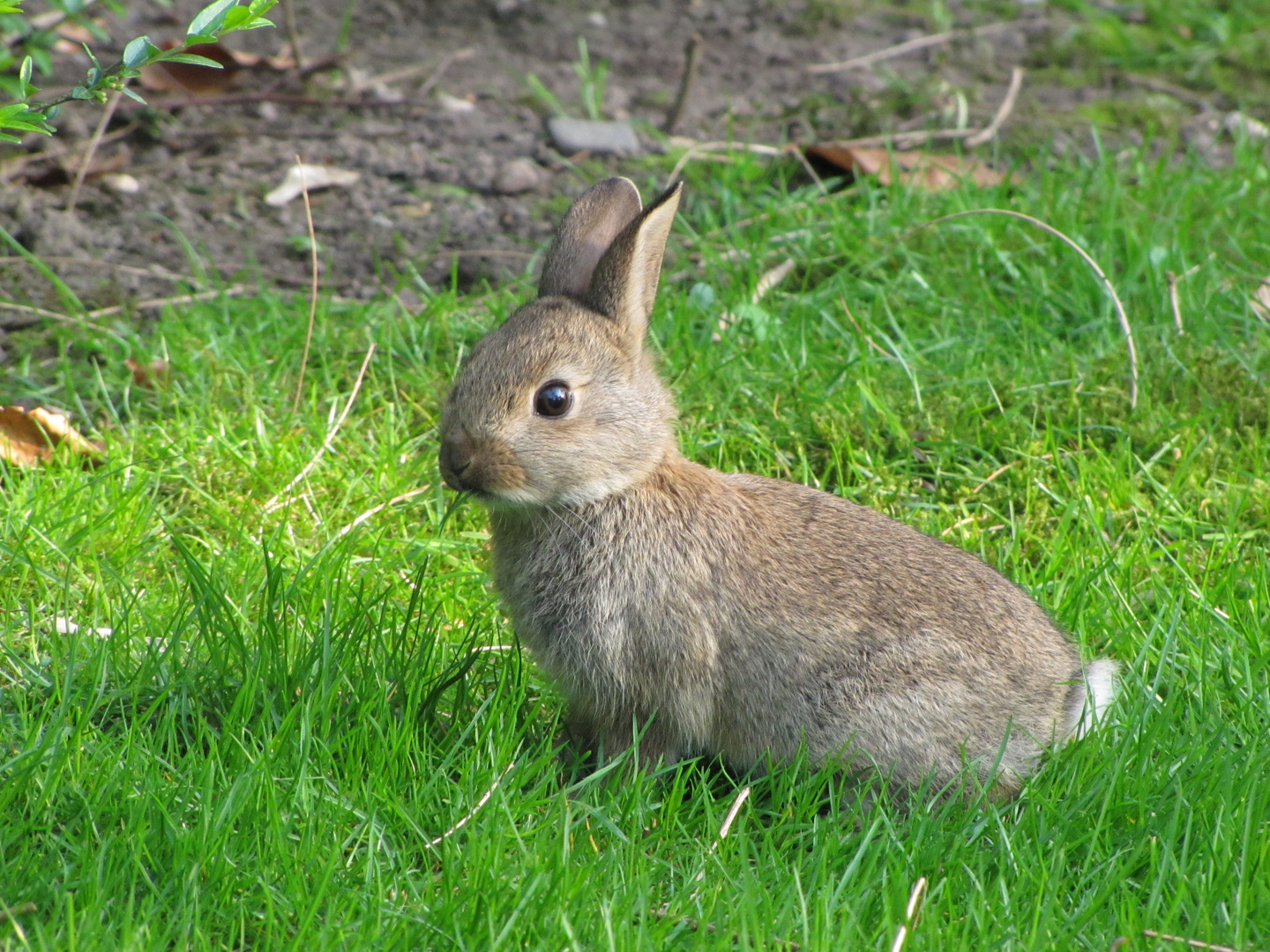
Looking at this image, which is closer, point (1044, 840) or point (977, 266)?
point (1044, 840)

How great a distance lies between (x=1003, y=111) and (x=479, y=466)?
4.27 meters

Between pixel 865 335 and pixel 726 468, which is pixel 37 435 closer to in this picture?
pixel 726 468

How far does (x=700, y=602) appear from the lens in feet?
11.2

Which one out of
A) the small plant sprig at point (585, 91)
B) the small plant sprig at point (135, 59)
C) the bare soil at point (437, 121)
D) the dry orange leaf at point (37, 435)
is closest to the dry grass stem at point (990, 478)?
the bare soil at point (437, 121)

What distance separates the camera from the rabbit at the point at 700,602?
3328 millimetres

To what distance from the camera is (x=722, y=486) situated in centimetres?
360

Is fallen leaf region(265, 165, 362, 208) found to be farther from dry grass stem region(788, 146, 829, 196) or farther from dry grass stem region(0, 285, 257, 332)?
dry grass stem region(788, 146, 829, 196)

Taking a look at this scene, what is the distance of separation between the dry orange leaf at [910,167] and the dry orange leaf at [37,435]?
10.6 ft

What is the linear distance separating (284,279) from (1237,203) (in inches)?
147

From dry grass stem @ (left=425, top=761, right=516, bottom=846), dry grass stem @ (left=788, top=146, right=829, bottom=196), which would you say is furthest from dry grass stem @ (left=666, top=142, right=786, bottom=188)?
dry grass stem @ (left=425, top=761, right=516, bottom=846)

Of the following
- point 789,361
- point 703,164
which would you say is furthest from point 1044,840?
point 703,164

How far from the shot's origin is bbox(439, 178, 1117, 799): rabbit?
333 centimetres

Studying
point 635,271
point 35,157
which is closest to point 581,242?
point 635,271

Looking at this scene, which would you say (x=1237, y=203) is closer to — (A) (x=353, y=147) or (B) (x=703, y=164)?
(B) (x=703, y=164)
